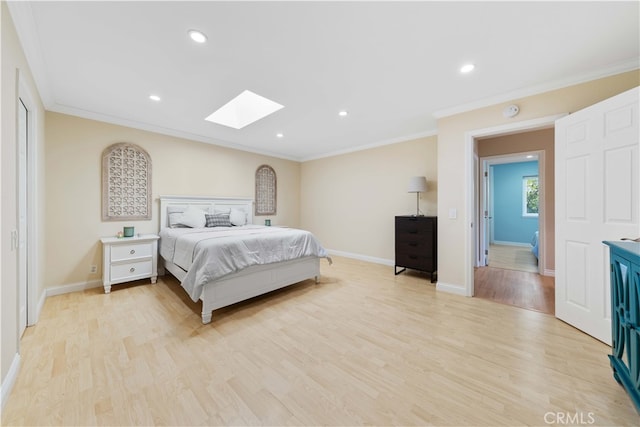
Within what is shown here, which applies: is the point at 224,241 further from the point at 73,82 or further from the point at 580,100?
the point at 580,100

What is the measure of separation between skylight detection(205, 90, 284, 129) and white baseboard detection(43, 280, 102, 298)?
2.87m

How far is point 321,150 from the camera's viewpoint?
5434 millimetres

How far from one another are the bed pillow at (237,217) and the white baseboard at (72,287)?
2.05 m

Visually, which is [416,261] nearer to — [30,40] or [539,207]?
[539,207]

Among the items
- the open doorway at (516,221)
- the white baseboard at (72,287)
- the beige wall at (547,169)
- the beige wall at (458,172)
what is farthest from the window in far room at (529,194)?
the white baseboard at (72,287)

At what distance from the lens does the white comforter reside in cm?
239

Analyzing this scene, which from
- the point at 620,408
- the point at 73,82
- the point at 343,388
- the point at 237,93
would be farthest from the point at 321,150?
the point at 620,408

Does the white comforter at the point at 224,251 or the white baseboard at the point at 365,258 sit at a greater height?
the white comforter at the point at 224,251

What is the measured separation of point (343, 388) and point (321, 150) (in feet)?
15.5

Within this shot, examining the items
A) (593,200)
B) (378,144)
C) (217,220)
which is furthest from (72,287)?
(593,200)

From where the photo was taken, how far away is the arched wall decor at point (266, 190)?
536cm

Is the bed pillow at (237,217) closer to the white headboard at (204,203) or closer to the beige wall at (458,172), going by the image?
the white headboard at (204,203)

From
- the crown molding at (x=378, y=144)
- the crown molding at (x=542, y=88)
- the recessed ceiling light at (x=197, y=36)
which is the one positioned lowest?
the crown molding at (x=542, y=88)

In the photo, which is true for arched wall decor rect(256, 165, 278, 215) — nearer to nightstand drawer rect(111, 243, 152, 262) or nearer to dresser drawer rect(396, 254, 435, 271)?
nightstand drawer rect(111, 243, 152, 262)
